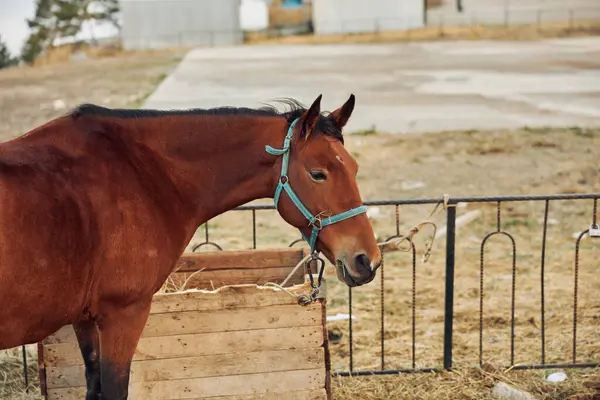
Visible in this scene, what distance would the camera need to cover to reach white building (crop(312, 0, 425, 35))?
4684cm

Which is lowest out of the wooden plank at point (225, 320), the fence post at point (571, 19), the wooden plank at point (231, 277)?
the wooden plank at point (225, 320)

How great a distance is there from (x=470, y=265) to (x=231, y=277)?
4.18 m

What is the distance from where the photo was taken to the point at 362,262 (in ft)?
13.1

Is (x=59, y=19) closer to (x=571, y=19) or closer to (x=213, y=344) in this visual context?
(x=571, y=19)

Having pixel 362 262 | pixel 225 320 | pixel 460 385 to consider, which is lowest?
pixel 460 385

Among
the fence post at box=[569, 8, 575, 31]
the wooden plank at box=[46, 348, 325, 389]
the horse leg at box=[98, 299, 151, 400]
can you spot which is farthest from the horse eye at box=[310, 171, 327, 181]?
the fence post at box=[569, 8, 575, 31]

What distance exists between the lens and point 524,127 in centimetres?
1609

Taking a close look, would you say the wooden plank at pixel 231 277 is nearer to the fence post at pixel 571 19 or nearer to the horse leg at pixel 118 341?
the horse leg at pixel 118 341

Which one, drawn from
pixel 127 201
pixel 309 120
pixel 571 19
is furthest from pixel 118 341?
pixel 571 19

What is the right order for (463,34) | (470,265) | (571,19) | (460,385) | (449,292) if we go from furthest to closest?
(571,19)
(463,34)
(470,265)
(449,292)
(460,385)

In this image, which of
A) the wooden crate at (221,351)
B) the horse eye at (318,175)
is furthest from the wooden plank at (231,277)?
the horse eye at (318,175)

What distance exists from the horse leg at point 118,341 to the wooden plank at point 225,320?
719 mm

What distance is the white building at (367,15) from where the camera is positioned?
154ft

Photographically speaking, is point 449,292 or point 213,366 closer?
point 213,366
